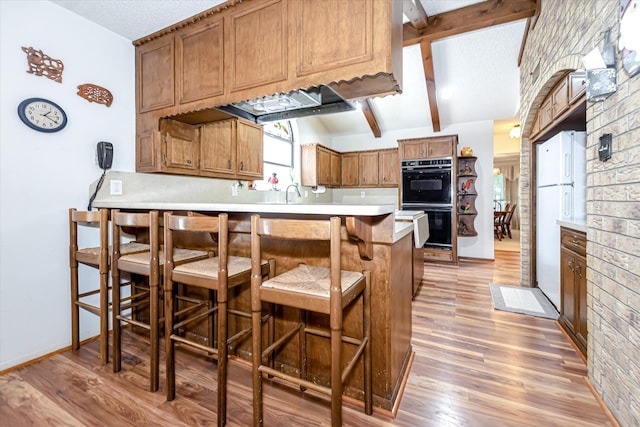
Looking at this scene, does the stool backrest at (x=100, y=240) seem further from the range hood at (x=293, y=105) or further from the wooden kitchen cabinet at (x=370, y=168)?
the wooden kitchen cabinet at (x=370, y=168)

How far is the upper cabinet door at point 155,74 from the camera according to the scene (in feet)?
8.16

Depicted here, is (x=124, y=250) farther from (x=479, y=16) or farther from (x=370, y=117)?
(x=370, y=117)

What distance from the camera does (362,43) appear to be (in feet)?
5.84

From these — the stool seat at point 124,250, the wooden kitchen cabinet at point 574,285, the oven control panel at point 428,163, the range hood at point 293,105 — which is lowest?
the wooden kitchen cabinet at point 574,285

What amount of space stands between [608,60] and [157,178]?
3.46 metres

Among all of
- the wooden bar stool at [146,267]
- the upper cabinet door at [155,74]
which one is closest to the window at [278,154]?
the upper cabinet door at [155,74]

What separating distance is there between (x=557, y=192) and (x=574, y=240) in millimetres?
798

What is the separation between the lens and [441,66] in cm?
425

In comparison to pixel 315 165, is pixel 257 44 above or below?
above

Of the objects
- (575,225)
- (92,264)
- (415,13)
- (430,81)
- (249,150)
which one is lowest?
(92,264)

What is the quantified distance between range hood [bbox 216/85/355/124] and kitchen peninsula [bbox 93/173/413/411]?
1.07 m

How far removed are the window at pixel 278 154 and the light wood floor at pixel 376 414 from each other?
3.12 metres

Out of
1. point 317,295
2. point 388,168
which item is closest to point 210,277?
point 317,295

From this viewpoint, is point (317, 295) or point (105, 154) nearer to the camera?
point (317, 295)
